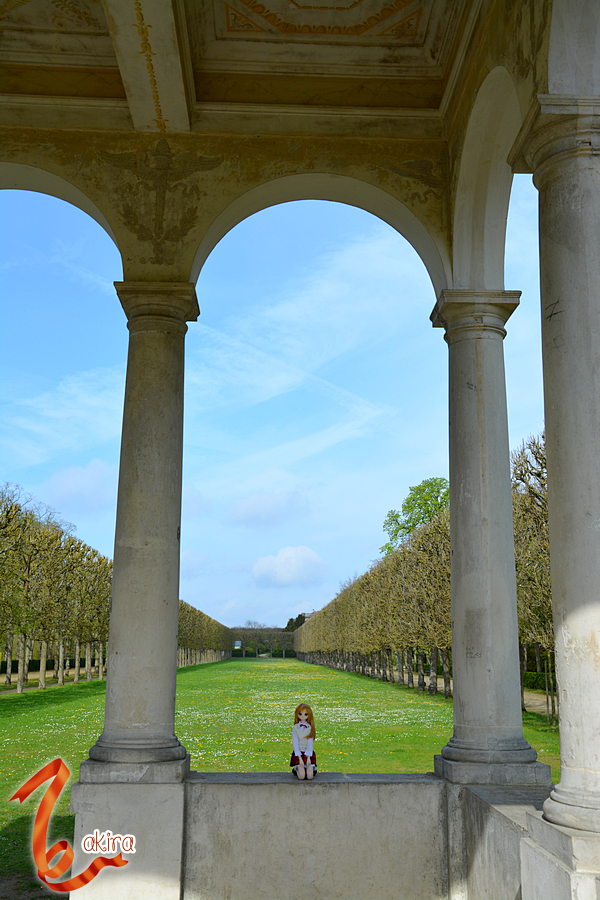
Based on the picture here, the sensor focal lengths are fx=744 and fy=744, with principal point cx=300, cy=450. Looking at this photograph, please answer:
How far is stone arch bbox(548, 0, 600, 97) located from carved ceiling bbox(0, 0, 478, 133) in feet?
10.7

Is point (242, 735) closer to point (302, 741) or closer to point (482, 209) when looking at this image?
point (302, 741)

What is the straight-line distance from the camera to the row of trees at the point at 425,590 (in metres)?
30.0

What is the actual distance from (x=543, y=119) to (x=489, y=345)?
4091 mm

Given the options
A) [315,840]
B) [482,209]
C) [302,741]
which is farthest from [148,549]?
[482,209]

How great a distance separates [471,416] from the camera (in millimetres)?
10242

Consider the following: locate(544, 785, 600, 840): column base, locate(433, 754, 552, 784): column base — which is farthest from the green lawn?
locate(544, 785, 600, 840): column base

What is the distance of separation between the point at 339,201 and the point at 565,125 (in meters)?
5.75

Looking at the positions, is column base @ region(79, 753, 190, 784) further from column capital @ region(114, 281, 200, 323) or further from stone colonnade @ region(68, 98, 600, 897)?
column capital @ region(114, 281, 200, 323)

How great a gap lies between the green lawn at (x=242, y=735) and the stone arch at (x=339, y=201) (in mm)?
9720

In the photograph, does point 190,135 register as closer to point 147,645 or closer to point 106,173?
point 106,173

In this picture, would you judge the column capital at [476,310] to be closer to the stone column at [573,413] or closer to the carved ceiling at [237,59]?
the carved ceiling at [237,59]

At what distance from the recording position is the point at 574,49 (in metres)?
6.81

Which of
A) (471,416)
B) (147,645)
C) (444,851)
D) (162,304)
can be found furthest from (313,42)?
(444,851)

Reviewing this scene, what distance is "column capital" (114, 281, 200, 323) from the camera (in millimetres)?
10375
